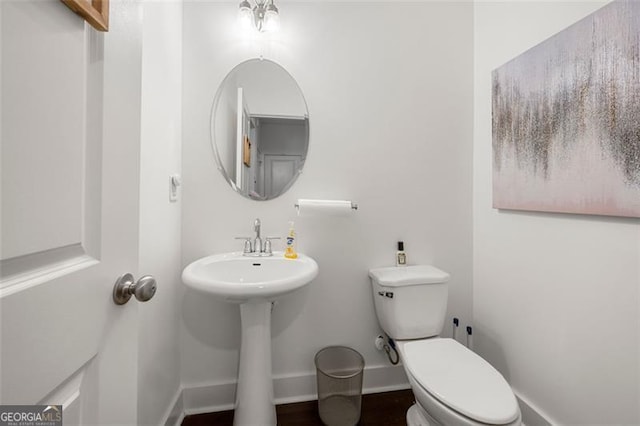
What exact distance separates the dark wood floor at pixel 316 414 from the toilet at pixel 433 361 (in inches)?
3.2

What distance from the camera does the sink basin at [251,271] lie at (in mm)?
958

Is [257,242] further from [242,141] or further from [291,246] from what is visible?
[242,141]

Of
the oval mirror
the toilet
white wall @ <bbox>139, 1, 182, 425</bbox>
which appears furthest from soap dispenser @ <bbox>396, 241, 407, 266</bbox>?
white wall @ <bbox>139, 1, 182, 425</bbox>

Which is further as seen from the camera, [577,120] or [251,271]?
[251,271]

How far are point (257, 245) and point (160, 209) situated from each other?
18.0 inches

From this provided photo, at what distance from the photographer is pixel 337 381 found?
1299 millimetres

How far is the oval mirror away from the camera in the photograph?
1.38 meters

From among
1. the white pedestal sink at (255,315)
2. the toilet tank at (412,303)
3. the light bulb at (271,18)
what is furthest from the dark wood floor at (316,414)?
the light bulb at (271,18)

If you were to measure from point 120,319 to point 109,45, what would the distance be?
48 centimetres

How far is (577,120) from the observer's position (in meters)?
1.02

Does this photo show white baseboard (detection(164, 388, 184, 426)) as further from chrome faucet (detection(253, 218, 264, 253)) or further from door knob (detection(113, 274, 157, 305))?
door knob (detection(113, 274, 157, 305))

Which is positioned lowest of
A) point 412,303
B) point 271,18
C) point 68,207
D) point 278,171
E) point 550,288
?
point 412,303

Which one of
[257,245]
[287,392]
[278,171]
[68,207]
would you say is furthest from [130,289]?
[287,392]

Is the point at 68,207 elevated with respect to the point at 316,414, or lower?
elevated
